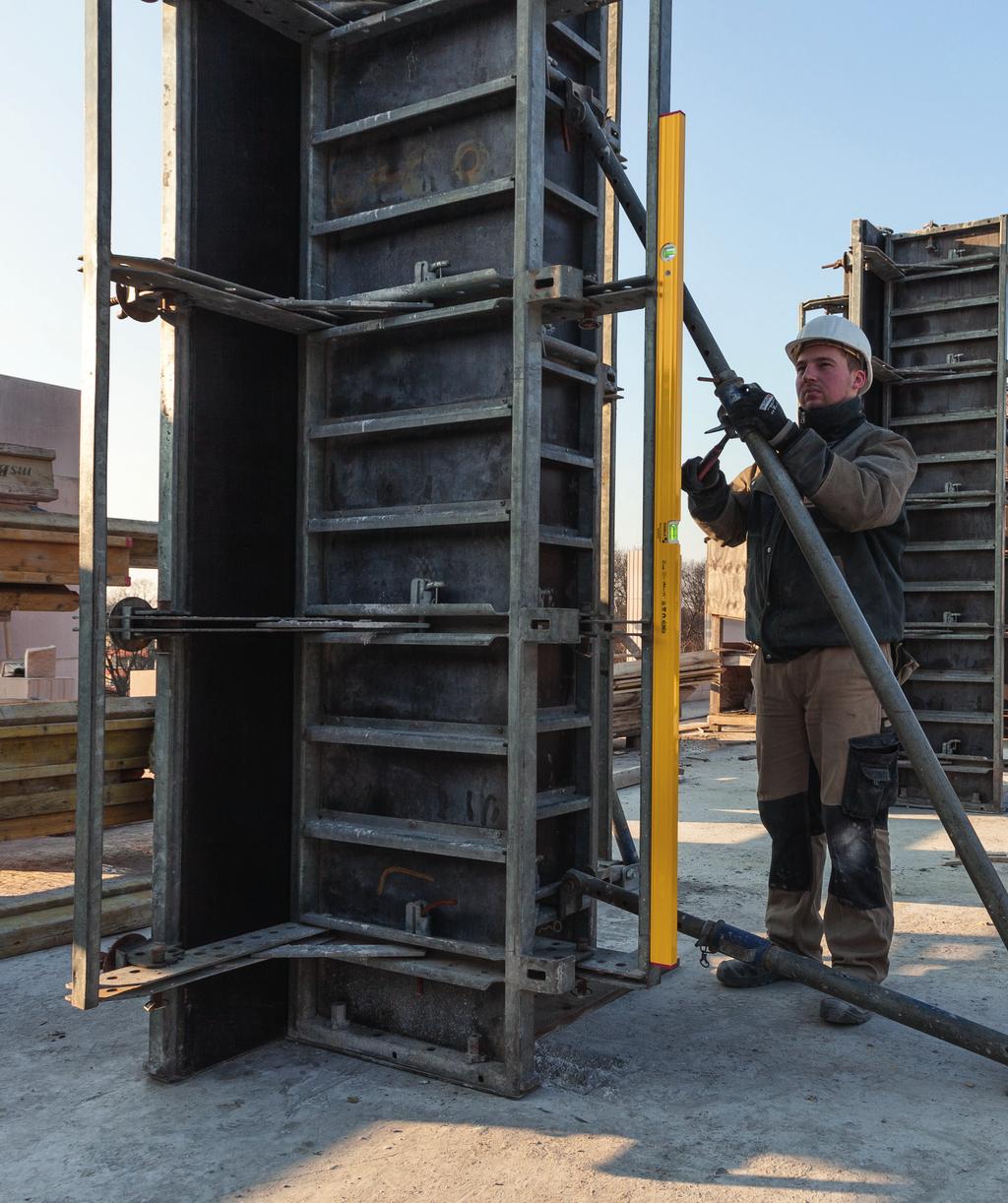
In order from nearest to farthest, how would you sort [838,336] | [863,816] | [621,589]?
[863,816], [838,336], [621,589]

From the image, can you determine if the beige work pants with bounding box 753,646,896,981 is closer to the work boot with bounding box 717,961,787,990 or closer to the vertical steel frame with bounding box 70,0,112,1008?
the work boot with bounding box 717,961,787,990

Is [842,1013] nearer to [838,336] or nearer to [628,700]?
[838,336]

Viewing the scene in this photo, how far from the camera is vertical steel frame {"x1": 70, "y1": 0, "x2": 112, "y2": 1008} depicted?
3.45 meters

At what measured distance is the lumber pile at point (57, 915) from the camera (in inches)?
204

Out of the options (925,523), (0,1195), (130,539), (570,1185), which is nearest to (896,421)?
(925,523)

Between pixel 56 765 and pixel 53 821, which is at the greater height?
pixel 56 765

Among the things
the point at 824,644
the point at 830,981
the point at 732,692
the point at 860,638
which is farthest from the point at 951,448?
the point at 830,981

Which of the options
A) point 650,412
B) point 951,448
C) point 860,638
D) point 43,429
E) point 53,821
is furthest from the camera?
point 43,429

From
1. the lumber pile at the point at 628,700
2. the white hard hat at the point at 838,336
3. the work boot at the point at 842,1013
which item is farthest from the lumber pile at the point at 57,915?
the lumber pile at the point at 628,700

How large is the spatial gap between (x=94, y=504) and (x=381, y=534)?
114 cm

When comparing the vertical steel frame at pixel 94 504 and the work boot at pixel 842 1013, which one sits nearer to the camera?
the vertical steel frame at pixel 94 504

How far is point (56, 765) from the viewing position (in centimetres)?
680

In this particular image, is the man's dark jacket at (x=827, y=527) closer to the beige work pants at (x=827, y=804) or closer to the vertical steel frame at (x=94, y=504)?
the beige work pants at (x=827, y=804)

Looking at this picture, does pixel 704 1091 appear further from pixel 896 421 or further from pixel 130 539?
pixel 896 421
